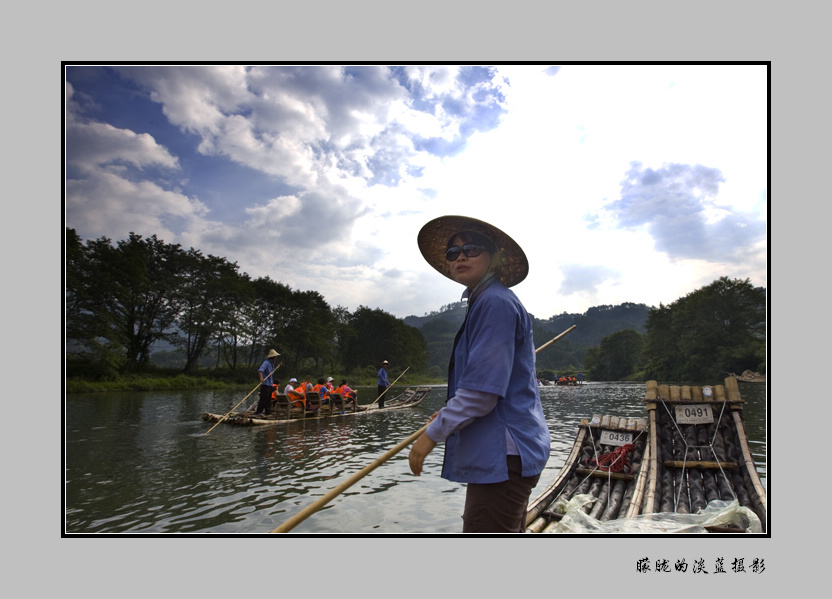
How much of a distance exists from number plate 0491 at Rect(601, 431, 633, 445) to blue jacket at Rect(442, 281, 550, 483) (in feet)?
15.5

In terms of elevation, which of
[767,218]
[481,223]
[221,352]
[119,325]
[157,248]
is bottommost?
[221,352]

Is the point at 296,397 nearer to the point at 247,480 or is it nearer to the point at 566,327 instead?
the point at 247,480

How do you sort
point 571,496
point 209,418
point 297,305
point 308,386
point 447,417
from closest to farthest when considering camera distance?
point 447,417 < point 571,496 < point 209,418 < point 308,386 < point 297,305

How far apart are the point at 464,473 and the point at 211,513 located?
14.5ft

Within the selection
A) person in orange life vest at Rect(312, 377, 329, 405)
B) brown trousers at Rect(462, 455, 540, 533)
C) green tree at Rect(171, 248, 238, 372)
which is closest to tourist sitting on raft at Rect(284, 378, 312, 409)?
person in orange life vest at Rect(312, 377, 329, 405)

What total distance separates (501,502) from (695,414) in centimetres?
480

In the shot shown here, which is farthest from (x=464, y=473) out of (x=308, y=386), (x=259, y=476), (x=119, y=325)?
(x=119, y=325)

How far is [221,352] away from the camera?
34.8 m

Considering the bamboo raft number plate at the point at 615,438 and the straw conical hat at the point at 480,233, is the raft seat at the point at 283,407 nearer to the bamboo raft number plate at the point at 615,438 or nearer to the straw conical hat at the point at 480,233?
the bamboo raft number plate at the point at 615,438

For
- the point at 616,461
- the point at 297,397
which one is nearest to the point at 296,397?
the point at 297,397

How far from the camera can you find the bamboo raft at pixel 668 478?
394 cm

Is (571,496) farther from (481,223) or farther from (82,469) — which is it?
(82,469)

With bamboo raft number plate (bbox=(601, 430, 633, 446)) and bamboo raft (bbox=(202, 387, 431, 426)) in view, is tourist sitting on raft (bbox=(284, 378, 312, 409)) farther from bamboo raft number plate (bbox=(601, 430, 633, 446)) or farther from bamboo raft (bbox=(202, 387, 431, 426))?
bamboo raft number plate (bbox=(601, 430, 633, 446))

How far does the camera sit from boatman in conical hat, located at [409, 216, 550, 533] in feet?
5.98
